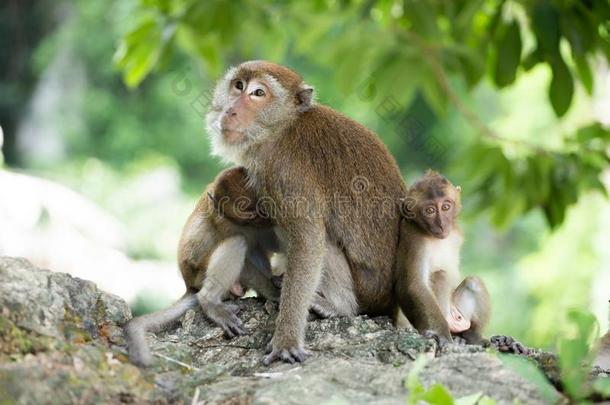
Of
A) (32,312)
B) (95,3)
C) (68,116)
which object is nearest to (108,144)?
(68,116)

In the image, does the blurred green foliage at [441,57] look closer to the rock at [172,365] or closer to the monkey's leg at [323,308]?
the monkey's leg at [323,308]

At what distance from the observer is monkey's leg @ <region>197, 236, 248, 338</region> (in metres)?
5.07

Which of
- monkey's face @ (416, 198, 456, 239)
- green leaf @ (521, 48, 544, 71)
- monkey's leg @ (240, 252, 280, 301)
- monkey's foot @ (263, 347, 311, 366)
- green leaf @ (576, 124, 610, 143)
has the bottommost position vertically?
monkey's foot @ (263, 347, 311, 366)

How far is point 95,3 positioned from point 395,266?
17090 millimetres

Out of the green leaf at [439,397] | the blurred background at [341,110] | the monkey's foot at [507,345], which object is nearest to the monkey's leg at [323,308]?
the monkey's foot at [507,345]

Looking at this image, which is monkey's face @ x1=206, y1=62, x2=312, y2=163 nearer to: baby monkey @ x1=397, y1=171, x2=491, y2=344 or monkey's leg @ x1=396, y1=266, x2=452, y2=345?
baby monkey @ x1=397, y1=171, x2=491, y2=344

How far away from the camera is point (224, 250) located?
5.54m

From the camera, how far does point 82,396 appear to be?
3475mm

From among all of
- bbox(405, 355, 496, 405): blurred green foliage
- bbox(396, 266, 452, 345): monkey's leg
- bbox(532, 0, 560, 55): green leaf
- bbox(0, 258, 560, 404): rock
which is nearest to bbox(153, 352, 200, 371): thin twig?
bbox(0, 258, 560, 404): rock

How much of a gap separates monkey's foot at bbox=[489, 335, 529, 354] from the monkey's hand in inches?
44.4

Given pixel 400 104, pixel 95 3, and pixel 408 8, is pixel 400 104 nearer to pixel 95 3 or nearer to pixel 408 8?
pixel 408 8

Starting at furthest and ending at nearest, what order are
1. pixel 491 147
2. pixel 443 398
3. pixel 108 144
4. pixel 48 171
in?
1. pixel 108 144
2. pixel 48 171
3. pixel 491 147
4. pixel 443 398

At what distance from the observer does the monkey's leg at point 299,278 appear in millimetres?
4695

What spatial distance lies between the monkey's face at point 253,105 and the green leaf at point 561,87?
1.62 meters
